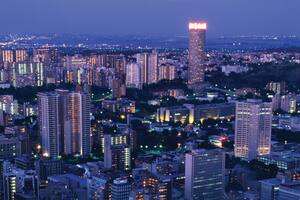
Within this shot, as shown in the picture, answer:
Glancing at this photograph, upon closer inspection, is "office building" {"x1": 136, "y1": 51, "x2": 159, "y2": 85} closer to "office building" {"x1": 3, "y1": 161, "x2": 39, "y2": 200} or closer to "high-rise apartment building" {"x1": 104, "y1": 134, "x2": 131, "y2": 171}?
"high-rise apartment building" {"x1": 104, "y1": 134, "x2": 131, "y2": 171}

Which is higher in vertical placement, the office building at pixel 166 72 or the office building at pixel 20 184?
the office building at pixel 166 72

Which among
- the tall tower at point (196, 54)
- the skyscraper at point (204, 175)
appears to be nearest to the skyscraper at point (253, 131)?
the skyscraper at point (204, 175)

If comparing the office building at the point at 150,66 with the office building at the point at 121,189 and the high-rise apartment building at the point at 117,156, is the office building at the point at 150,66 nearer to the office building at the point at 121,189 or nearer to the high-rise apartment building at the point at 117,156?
the high-rise apartment building at the point at 117,156

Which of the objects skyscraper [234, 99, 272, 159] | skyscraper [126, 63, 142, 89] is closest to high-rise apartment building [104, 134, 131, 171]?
skyscraper [234, 99, 272, 159]

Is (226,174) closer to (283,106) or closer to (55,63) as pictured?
(283,106)

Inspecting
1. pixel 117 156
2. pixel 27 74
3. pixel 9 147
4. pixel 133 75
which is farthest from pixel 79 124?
pixel 27 74

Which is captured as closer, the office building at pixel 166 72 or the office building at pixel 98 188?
the office building at pixel 98 188
